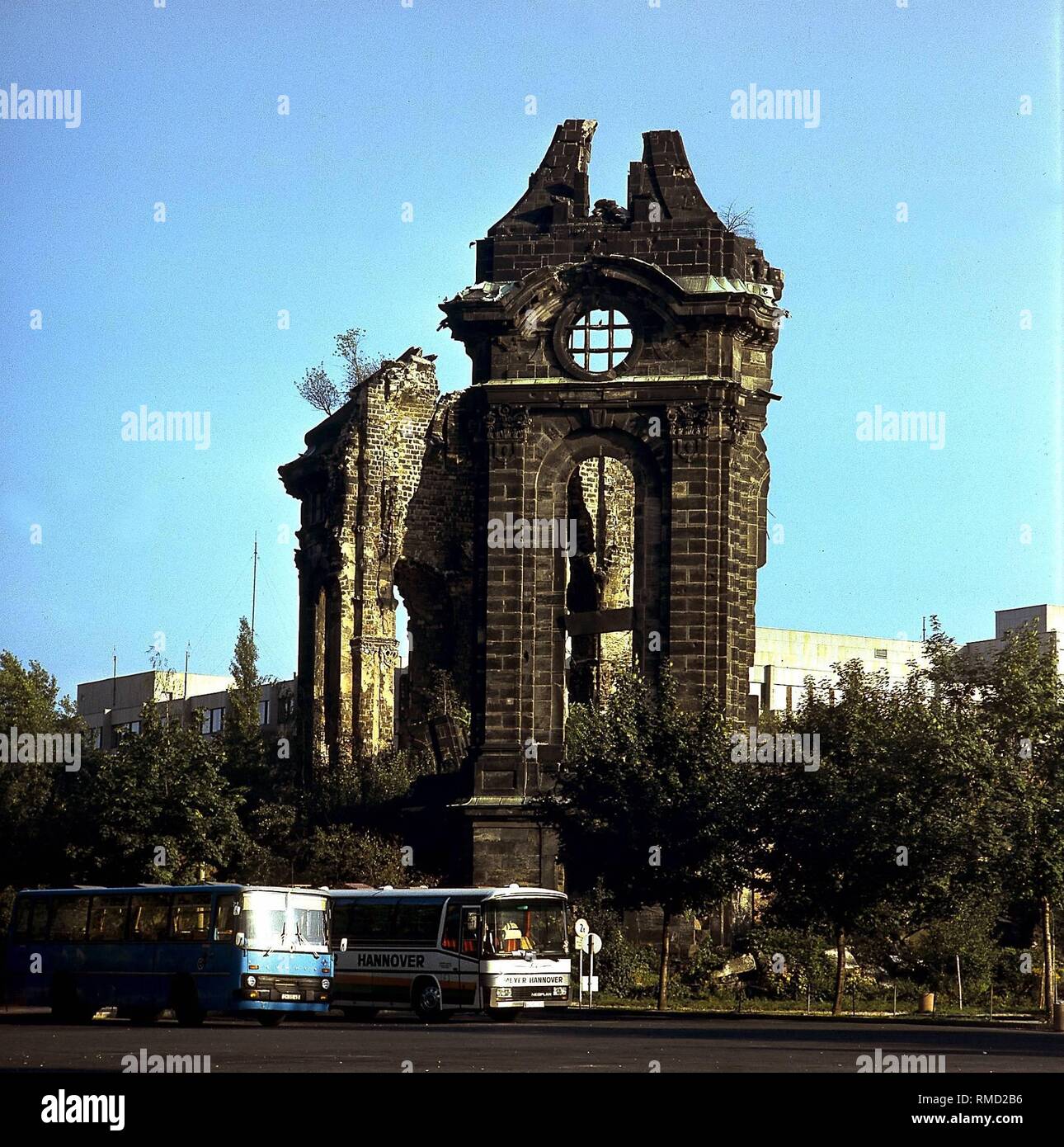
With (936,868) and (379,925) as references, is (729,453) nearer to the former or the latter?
(936,868)

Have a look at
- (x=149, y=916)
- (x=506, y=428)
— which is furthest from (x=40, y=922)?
(x=506, y=428)

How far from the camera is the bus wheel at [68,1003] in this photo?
43.4 m

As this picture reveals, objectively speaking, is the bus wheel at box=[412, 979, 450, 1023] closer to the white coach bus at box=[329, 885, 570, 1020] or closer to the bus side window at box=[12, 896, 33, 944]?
the white coach bus at box=[329, 885, 570, 1020]

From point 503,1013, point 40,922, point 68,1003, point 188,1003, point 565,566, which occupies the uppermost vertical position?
point 565,566

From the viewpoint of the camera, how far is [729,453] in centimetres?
6275

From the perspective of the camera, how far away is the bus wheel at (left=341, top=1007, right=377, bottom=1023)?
47.1 metres

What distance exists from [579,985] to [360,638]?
25.1 meters

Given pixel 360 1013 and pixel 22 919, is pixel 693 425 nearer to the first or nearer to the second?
pixel 360 1013

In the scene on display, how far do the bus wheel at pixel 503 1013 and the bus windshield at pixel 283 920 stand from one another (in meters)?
3.94

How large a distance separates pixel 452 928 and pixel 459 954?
533mm

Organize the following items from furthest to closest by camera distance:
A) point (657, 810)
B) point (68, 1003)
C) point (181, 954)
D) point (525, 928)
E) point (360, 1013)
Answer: point (657, 810) < point (360, 1013) < point (525, 928) < point (68, 1003) < point (181, 954)

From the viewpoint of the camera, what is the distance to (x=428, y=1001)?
45719 mm

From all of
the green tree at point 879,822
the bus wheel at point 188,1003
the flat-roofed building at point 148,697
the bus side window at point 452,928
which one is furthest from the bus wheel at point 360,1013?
the flat-roofed building at point 148,697

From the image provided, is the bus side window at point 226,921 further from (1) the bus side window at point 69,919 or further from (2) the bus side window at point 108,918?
(1) the bus side window at point 69,919
